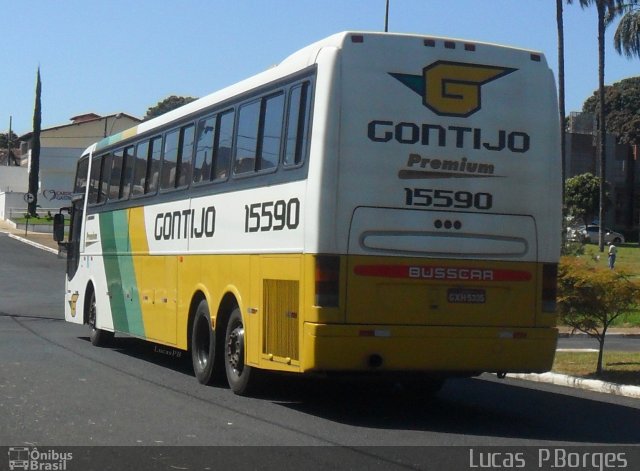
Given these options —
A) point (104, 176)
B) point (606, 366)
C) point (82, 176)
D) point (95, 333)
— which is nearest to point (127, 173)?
point (104, 176)

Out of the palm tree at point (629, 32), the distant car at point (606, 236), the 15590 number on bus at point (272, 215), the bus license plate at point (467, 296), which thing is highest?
the palm tree at point (629, 32)

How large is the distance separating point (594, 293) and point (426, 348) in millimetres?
5174

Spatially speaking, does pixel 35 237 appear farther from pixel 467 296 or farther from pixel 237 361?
pixel 467 296

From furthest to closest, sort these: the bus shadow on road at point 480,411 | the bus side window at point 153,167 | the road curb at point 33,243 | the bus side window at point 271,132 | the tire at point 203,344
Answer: the road curb at point 33,243 < the bus side window at point 153,167 < the tire at point 203,344 < the bus side window at point 271,132 < the bus shadow on road at point 480,411

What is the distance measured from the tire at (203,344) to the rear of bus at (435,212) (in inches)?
124

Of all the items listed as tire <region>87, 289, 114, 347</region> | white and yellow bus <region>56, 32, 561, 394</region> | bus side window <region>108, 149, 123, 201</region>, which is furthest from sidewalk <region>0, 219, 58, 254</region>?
white and yellow bus <region>56, 32, 561, 394</region>

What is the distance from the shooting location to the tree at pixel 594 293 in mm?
14945

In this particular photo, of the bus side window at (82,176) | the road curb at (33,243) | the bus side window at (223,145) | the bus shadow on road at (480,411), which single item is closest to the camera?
the bus shadow on road at (480,411)

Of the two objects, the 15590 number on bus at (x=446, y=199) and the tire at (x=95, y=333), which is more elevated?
the 15590 number on bus at (x=446, y=199)

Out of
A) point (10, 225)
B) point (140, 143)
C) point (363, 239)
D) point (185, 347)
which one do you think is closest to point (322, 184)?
point (363, 239)

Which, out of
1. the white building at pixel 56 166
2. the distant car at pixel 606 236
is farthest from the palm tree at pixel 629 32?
the white building at pixel 56 166

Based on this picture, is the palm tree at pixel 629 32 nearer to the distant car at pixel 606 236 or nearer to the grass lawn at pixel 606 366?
the distant car at pixel 606 236
